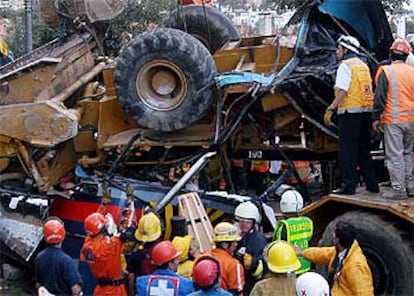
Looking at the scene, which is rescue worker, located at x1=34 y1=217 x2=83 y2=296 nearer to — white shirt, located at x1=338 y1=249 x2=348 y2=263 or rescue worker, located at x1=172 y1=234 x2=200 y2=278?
rescue worker, located at x1=172 y1=234 x2=200 y2=278

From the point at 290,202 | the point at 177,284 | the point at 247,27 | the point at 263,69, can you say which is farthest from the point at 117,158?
the point at 247,27

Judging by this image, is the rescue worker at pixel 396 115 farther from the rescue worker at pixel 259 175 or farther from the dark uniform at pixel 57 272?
the rescue worker at pixel 259 175

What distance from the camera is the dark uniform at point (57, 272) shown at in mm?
5855

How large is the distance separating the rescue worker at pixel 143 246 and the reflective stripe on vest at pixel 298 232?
1018mm

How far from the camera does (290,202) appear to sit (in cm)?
652

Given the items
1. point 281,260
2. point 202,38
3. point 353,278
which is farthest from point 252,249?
point 202,38

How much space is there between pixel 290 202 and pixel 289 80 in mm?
1611

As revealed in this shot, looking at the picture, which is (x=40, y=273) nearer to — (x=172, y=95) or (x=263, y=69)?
(x=172, y=95)

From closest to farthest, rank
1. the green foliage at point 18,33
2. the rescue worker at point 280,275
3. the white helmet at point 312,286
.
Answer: the white helmet at point 312,286 → the rescue worker at point 280,275 → the green foliage at point 18,33

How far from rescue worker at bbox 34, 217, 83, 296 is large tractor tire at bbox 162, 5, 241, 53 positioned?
13.8 feet

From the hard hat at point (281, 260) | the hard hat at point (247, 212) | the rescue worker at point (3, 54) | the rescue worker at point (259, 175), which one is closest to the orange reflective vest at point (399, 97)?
the hard hat at point (247, 212)

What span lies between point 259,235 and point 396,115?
58.0 inches

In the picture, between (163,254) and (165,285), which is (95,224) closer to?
(163,254)

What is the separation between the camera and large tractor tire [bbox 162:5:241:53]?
950 centimetres
